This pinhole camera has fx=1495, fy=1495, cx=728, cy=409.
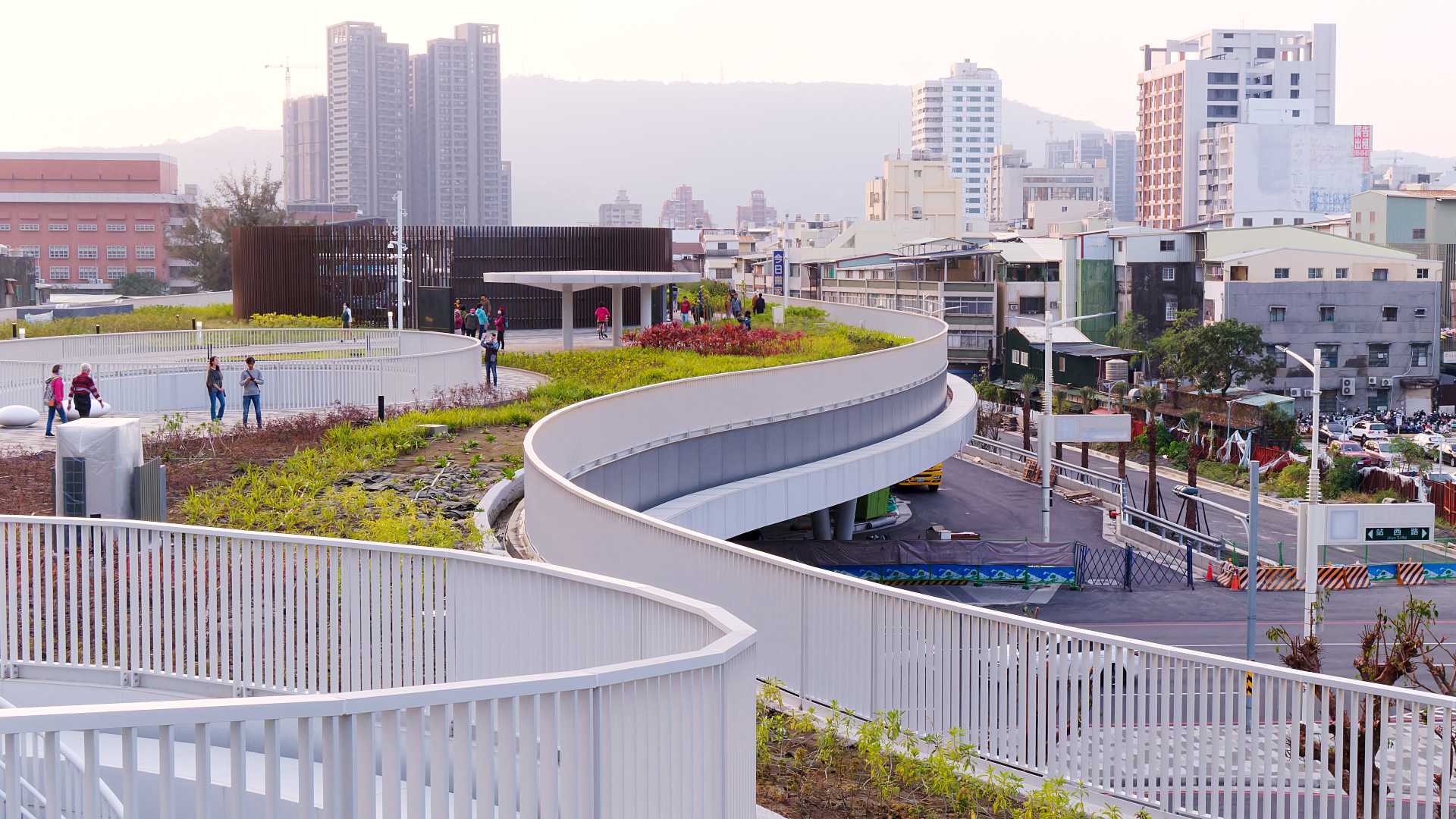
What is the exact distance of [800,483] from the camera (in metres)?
25.9

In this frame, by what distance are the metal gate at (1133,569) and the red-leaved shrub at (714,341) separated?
9.78 m

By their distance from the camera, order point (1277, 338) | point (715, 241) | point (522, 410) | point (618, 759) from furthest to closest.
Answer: point (715, 241) → point (1277, 338) → point (522, 410) → point (618, 759)

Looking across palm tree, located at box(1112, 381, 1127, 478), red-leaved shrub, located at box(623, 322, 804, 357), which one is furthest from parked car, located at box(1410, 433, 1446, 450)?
red-leaved shrub, located at box(623, 322, 804, 357)

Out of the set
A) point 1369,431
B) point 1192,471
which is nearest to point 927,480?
point 1192,471

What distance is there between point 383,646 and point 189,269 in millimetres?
122493

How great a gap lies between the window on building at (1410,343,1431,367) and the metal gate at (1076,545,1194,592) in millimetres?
37525

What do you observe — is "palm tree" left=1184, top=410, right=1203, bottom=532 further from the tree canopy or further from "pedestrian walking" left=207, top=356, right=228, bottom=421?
"pedestrian walking" left=207, top=356, right=228, bottom=421

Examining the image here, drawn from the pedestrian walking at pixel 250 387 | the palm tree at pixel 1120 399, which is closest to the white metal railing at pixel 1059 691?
the pedestrian walking at pixel 250 387

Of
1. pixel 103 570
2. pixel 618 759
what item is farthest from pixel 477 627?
pixel 103 570

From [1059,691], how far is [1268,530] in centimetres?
4406

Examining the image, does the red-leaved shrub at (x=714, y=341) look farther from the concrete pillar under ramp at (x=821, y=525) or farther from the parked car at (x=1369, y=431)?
the parked car at (x=1369, y=431)

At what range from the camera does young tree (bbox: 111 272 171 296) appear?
111 metres

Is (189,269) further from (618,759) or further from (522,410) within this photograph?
(618,759)

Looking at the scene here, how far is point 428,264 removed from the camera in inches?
2085
